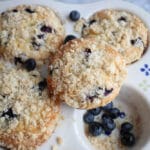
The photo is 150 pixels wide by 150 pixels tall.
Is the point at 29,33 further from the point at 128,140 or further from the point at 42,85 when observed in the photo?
the point at 128,140

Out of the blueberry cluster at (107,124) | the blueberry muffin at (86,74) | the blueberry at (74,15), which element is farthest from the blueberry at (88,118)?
the blueberry at (74,15)

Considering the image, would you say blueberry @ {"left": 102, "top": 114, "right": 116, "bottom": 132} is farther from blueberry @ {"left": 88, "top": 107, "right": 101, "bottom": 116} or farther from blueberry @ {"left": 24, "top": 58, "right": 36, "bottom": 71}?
blueberry @ {"left": 24, "top": 58, "right": 36, "bottom": 71}

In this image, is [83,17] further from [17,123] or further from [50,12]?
[17,123]

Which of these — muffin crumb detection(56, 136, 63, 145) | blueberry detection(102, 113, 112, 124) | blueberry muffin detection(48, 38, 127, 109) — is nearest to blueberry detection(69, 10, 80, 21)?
blueberry muffin detection(48, 38, 127, 109)

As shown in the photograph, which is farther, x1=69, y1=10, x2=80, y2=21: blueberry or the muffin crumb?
x1=69, y1=10, x2=80, y2=21: blueberry

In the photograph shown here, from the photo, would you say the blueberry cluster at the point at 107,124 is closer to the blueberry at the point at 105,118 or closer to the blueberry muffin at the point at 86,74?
the blueberry at the point at 105,118

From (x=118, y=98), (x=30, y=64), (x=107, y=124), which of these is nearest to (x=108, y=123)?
(x=107, y=124)
